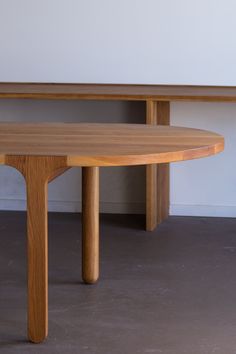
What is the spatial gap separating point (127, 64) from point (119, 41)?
5.1 inches

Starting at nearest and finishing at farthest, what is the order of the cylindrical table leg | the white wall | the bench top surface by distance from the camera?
the cylindrical table leg, the bench top surface, the white wall

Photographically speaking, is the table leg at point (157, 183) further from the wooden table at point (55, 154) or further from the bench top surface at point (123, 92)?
the wooden table at point (55, 154)

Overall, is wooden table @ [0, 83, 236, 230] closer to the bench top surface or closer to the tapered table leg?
the bench top surface

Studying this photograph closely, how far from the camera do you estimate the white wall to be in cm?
438

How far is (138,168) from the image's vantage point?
468 cm

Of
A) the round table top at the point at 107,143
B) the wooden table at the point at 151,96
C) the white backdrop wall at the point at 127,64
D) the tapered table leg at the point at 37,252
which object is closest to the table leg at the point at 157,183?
the wooden table at the point at 151,96

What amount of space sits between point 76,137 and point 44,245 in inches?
18.5

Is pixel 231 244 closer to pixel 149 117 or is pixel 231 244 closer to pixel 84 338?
pixel 149 117

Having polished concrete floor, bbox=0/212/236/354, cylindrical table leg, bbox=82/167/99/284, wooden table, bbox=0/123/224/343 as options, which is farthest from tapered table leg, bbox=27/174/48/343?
cylindrical table leg, bbox=82/167/99/284

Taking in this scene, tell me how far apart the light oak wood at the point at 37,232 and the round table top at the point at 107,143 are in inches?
1.4

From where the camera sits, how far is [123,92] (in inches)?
161

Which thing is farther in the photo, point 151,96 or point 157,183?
point 157,183

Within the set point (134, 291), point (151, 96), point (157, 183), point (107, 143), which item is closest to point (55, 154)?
point (107, 143)

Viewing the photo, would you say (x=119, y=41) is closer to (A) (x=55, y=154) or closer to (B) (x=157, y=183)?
(B) (x=157, y=183)
